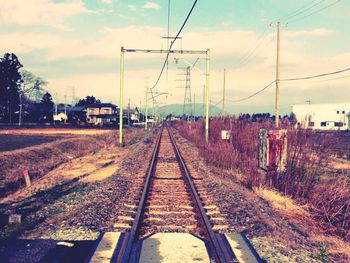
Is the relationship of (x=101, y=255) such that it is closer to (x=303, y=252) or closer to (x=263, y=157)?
(x=303, y=252)

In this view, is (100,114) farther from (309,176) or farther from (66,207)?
(66,207)

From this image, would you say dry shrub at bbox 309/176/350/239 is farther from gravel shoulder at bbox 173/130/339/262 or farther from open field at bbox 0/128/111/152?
open field at bbox 0/128/111/152

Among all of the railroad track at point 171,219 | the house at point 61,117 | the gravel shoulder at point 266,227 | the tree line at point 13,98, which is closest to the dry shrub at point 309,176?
the gravel shoulder at point 266,227

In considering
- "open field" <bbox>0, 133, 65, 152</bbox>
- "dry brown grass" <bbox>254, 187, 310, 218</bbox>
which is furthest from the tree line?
"dry brown grass" <bbox>254, 187, 310, 218</bbox>

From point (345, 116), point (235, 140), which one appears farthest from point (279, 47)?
point (345, 116)

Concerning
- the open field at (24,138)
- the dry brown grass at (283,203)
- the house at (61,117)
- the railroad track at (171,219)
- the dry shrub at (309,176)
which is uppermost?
the house at (61,117)

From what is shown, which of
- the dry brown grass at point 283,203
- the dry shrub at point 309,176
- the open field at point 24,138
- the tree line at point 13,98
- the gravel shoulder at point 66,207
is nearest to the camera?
the gravel shoulder at point 66,207

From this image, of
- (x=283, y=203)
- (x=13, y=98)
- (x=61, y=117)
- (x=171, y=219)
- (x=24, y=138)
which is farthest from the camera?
(x=61, y=117)

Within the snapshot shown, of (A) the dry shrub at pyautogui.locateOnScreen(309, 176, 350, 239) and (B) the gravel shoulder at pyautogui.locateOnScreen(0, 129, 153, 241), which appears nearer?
(B) the gravel shoulder at pyautogui.locateOnScreen(0, 129, 153, 241)

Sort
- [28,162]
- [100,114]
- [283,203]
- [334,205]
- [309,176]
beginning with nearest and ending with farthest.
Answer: [334,205], [283,203], [309,176], [28,162], [100,114]

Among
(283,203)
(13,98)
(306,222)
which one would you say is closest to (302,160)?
(283,203)

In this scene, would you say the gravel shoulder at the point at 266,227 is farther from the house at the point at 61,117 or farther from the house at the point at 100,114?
the house at the point at 61,117

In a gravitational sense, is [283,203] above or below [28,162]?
above

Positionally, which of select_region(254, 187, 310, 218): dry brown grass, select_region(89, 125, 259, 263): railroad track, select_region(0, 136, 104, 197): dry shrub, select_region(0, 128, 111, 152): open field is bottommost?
select_region(0, 136, 104, 197): dry shrub
